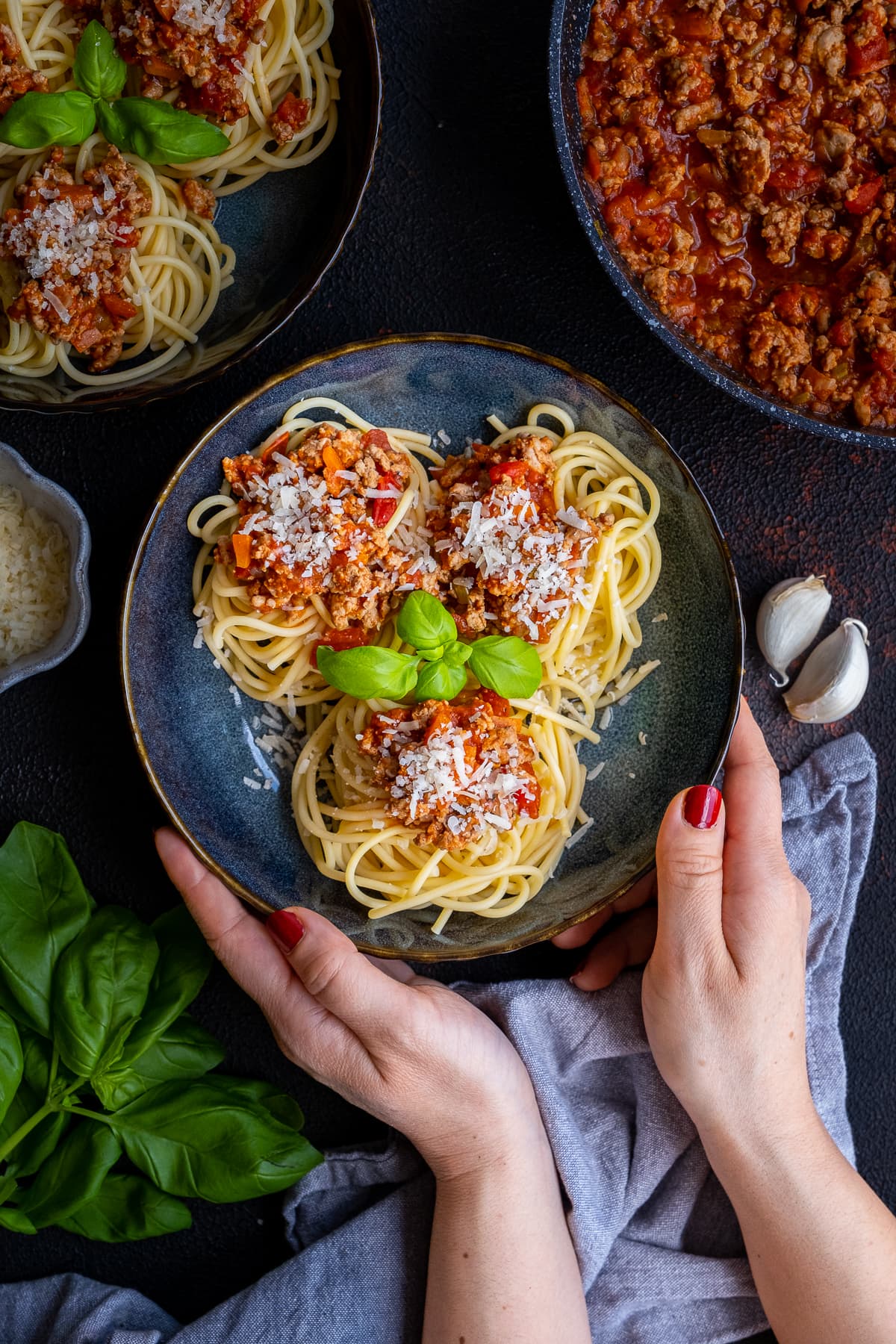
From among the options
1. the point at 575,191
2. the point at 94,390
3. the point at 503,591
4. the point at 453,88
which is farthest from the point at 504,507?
the point at 453,88

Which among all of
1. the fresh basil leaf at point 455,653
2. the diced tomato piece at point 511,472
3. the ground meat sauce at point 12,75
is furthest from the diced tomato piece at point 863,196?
the ground meat sauce at point 12,75

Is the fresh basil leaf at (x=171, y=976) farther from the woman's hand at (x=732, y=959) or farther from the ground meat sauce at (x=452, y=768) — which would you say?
the woman's hand at (x=732, y=959)

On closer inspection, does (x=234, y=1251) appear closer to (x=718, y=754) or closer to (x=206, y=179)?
(x=718, y=754)

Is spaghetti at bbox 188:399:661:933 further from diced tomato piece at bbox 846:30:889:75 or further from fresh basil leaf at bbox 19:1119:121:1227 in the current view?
diced tomato piece at bbox 846:30:889:75

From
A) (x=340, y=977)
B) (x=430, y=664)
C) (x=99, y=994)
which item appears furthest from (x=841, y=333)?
(x=99, y=994)

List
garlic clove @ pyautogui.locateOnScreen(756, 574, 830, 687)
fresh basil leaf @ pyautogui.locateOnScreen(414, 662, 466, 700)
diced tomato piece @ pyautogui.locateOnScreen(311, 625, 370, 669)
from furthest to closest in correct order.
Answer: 1. garlic clove @ pyautogui.locateOnScreen(756, 574, 830, 687)
2. diced tomato piece @ pyautogui.locateOnScreen(311, 625, 370, 669)
3. fresh basil leaf @ pyautogui.locateOnScreen(414, 662, 466, 700)

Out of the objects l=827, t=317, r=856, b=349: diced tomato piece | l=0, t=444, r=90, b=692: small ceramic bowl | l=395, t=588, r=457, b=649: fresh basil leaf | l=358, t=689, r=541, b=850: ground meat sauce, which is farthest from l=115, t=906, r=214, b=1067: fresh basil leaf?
l=827, t=317, r=856, b=349: diced tomato piece

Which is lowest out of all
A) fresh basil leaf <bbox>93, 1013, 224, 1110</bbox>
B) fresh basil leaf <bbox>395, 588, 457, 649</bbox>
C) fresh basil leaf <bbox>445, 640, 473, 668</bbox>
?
fresh basil leaf <bbox>93, 1013, 224, 1110</bbox>

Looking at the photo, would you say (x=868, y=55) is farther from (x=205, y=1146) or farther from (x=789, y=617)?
(x=205, y=1146)
